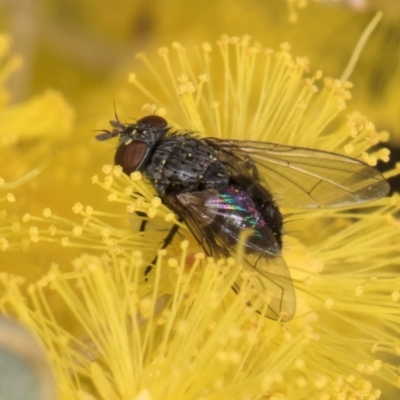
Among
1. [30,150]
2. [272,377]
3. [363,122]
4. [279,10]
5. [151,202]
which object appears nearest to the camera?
[272,377]

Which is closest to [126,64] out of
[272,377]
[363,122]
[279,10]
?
[279,10]

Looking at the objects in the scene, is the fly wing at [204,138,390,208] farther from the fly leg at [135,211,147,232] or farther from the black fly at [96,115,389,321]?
the fly leg at [135,211,147,232]

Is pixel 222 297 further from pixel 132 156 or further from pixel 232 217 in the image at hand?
pixel 132 156

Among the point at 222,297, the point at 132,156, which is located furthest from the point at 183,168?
the point at 222,297

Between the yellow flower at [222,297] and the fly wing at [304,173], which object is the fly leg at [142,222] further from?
the fly wing at [304,173]

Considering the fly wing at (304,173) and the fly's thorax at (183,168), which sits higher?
the fly wing at (304,173)

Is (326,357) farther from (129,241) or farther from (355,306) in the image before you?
(129,241)

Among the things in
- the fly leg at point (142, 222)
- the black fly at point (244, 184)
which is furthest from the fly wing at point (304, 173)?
the fly leg at point (142, 222)
